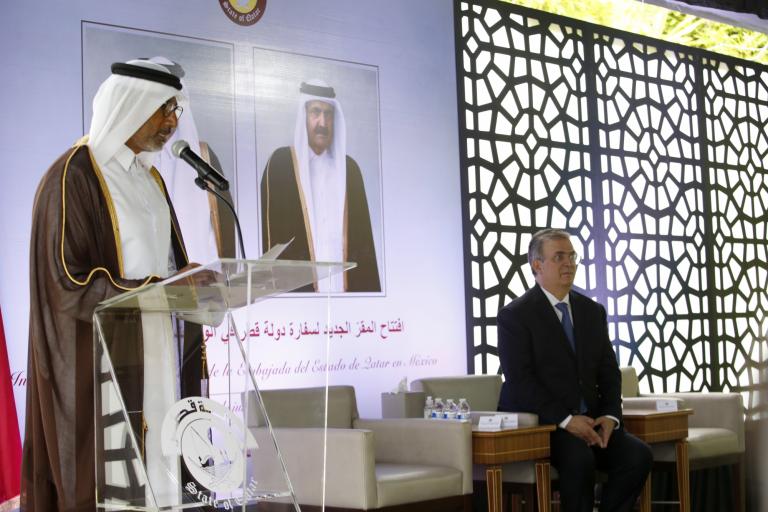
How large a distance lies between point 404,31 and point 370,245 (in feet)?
4.20

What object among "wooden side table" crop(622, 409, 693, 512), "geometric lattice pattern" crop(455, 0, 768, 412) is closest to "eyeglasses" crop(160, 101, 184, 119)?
"wooden side table" crop(622, 409, 693, 512)

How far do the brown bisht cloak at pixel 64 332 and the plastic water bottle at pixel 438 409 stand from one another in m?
2.37

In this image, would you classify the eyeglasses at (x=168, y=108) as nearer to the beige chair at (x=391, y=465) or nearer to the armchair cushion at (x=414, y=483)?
the beige chair at (x=391, y=465)

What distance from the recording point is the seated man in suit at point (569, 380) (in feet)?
15.0

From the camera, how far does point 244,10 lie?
501 cm

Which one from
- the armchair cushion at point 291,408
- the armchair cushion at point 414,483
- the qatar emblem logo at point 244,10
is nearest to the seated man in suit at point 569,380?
the armchair cushion at point 414,483

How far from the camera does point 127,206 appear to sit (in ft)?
9.04

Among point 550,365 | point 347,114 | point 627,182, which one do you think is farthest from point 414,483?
point 627,182

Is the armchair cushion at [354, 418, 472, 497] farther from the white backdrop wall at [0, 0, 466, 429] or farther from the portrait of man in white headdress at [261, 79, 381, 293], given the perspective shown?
the portrait of man in white headdress at [261, 79, 381, 293]

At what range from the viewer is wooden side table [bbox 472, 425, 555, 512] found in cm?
427

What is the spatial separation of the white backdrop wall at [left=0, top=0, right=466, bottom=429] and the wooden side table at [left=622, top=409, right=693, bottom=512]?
47.3 inches

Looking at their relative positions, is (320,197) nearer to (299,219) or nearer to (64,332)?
(299,219)

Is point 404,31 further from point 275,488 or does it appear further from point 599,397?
point 275,488

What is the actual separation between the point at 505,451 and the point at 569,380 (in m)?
0.62
